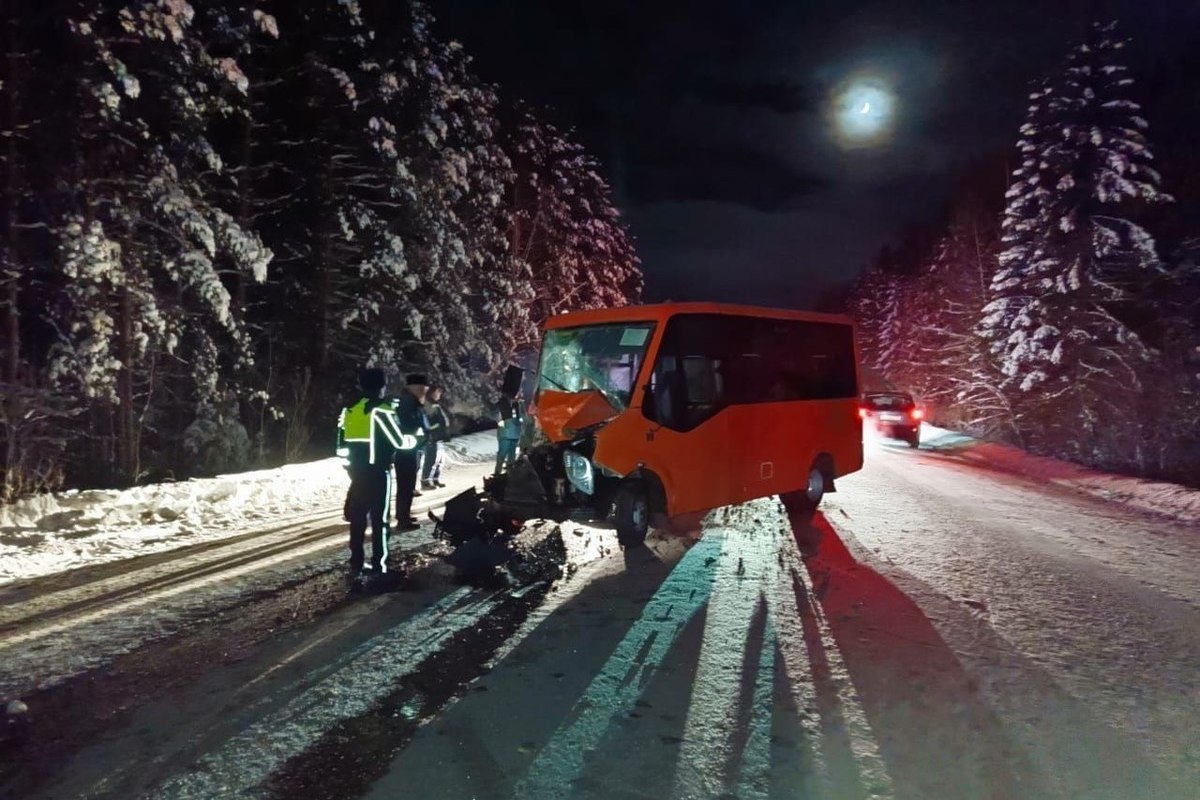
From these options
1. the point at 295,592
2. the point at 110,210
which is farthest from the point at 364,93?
the point at 295,592

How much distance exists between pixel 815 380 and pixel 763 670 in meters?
7.08

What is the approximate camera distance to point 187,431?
1508 cm

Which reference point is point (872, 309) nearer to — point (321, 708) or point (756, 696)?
point (756, 696)

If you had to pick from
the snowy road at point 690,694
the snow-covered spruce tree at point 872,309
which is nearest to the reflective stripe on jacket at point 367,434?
the snowy road at point 690,694

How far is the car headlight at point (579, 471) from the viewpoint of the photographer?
841 cm

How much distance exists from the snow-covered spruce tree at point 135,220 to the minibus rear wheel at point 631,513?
8371mm

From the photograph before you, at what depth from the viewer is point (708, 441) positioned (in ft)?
30.7

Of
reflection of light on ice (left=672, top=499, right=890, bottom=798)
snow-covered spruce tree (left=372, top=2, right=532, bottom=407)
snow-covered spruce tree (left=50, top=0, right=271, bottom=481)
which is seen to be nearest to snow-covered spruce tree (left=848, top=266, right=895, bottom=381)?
snow-covered spruce tree (left=372, top=2, right=532, bottom=407)

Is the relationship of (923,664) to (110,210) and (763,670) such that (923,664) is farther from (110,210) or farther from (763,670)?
(110,210)

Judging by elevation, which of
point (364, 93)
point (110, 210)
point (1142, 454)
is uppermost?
point (364, 93)

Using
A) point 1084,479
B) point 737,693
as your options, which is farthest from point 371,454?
point 1084,479

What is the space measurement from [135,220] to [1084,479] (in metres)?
18.7

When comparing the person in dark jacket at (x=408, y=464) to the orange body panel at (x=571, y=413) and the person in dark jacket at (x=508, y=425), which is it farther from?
the person in dark jacket at (x=508, y=425)

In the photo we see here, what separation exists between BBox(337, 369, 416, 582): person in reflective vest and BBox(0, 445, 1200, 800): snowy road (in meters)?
0.74
